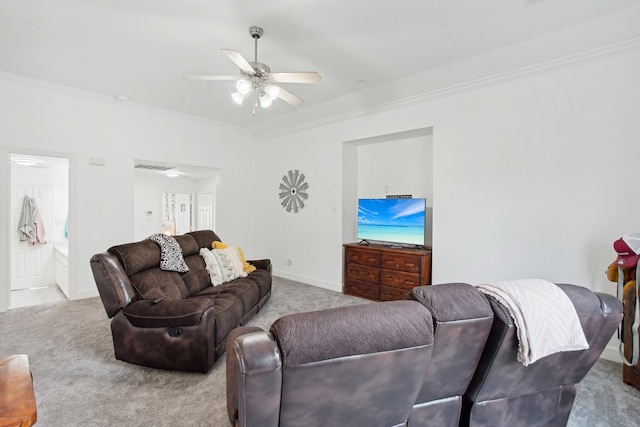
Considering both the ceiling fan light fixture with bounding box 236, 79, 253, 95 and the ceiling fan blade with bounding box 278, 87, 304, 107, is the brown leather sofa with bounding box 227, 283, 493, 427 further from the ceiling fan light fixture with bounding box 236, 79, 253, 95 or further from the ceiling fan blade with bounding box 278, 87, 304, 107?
the ceiling fan blade with bounding box 278, 87, 304, 107

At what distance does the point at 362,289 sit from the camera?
445 centimetres

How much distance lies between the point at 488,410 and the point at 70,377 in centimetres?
282

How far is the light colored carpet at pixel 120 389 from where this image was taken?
1887 millimetres

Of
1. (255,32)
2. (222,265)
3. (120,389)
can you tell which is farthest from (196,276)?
(255,32)

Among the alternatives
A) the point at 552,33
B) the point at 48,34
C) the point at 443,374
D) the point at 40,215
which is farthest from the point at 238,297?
the point at 40,215

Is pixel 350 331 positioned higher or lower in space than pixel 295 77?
lower

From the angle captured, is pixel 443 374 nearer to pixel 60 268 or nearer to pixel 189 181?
pixel 60 268

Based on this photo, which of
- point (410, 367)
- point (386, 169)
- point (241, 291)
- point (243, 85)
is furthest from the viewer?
point (386, 169)

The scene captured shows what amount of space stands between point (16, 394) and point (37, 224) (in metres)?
6.18

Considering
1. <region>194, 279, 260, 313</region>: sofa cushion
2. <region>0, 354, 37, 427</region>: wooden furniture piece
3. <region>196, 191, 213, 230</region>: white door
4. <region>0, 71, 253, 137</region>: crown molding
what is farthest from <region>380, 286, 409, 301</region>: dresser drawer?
<region>196, 191, 213, 230</region>: white door

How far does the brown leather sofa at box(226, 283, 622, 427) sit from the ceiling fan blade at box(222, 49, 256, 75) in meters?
1.98

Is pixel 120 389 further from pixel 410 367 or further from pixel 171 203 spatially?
pixel 171 203

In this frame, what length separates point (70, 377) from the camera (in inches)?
91.1

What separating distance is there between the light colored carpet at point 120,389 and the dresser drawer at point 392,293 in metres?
1.92
